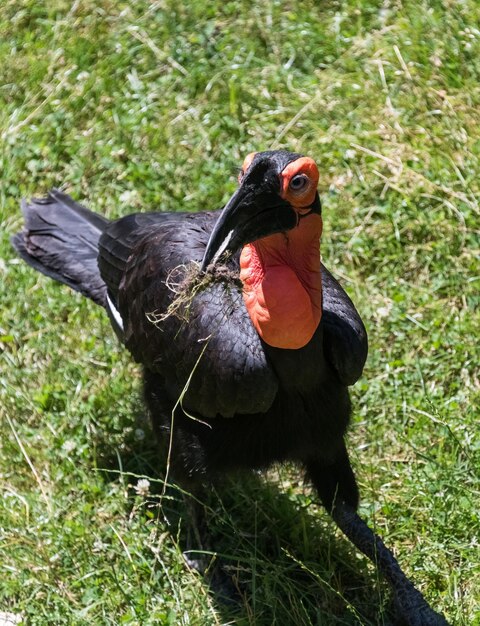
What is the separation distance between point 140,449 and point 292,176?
56.8 inches

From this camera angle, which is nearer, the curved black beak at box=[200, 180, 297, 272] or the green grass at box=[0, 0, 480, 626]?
the curved black beak at box=[200, 180, 297, 272]

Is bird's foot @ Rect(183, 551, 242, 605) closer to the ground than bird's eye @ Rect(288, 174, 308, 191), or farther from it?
closer to the ground

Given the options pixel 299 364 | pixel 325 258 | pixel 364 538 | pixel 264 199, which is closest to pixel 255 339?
pixel 299 364

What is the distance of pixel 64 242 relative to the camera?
13.0 ft

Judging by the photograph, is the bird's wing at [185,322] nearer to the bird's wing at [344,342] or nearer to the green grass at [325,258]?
the bird's wing at [344,342]

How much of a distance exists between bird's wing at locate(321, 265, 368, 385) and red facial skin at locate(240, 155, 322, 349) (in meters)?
0.16

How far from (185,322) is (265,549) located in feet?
2.79

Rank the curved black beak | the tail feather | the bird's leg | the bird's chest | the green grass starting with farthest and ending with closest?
the tail feather < the green grass < the bird's leg < the bird's chest < the curved black beak

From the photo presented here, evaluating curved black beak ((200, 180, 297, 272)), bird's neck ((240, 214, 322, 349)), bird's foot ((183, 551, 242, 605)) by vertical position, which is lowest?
bird's foot ((183, 551, 242, 605))

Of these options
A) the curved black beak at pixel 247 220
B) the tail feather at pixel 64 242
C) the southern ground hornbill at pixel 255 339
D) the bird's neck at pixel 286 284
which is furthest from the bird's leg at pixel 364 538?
the tail feather at pixel 64 242

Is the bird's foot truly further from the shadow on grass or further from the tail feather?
the tail feather

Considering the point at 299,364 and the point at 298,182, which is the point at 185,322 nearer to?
the point at 299,364

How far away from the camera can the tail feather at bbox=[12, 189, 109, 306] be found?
3865 millimetres

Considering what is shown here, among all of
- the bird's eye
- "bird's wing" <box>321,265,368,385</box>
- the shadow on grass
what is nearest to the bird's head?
the bird's eye
